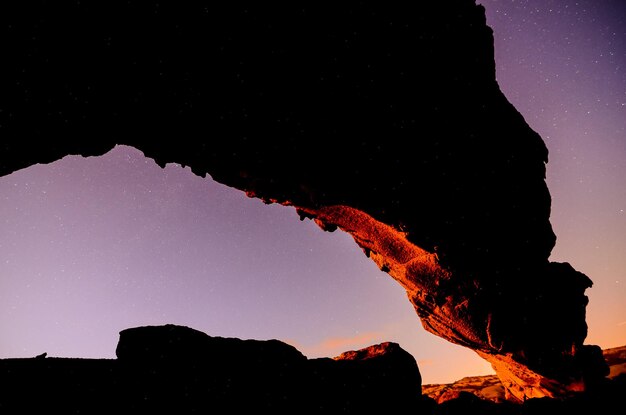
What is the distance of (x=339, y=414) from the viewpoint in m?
5.68

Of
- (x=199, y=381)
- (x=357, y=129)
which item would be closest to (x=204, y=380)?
(x=199, y=381)

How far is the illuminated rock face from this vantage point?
800 centimetres

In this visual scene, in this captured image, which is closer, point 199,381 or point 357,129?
point 199,381

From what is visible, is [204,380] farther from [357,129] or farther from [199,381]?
[357,129]

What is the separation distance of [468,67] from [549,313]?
39.1 feet

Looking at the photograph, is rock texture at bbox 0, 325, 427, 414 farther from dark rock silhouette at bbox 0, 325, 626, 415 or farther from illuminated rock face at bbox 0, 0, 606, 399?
illuminated rock face at bbox 0, 0, 606, 399

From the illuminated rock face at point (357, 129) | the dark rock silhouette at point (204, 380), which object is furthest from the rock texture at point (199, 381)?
the illuminated rock face at point (357, 129)

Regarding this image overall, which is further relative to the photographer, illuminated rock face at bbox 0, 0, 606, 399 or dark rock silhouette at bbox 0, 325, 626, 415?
illuminated rock face at bbox 0, 0, 606, 399

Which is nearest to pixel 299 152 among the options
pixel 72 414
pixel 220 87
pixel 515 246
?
pixel 220 87

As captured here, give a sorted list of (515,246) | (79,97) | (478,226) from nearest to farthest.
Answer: (79,97)
(478,226)
(515,246)

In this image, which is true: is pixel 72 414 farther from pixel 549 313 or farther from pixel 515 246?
pixel 549 313

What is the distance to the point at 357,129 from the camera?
10695 mm

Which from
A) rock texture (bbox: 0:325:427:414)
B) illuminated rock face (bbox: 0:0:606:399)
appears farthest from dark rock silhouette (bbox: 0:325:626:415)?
illuminated rock face (bbox: 0:0:606:399)

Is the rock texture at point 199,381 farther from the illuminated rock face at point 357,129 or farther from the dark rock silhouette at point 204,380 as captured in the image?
the illuminated rock face at point 357,129
